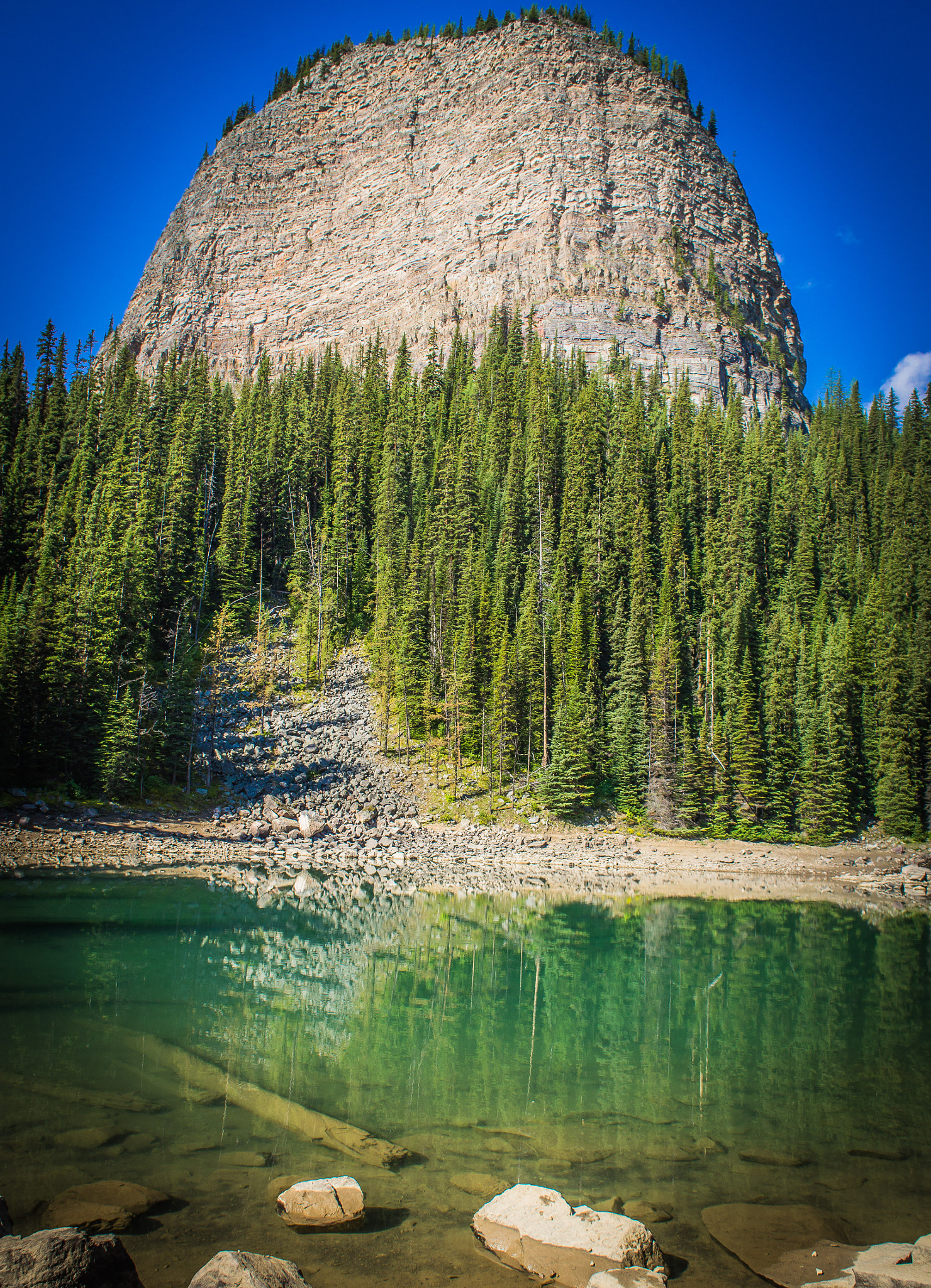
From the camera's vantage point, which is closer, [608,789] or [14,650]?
[14,650]

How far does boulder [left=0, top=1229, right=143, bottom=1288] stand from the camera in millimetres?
5395

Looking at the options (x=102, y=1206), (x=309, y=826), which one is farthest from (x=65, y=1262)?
(x=309, y=826)

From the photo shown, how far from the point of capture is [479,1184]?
9148mm

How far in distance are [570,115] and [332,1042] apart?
148974 mm

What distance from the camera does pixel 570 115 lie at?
405ft

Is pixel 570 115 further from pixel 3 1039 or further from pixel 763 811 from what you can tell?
pixel 3 1039

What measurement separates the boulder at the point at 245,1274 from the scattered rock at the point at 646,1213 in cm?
435

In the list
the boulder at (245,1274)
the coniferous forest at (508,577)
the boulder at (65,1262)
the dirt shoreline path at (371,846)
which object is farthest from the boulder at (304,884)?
the boulder at (65,1262)

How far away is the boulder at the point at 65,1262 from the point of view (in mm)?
5395

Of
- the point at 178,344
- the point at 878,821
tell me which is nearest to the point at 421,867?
the point at 878,821

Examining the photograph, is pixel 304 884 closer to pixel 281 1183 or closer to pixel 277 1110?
pixel 277 1110

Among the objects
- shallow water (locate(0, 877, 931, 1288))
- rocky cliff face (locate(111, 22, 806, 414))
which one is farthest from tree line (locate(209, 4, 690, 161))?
shallow water (locate(0, 877, 931, 1288))

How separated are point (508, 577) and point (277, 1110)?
55426 mm

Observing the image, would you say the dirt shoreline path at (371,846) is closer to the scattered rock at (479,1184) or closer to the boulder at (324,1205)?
the scattered rock at (479,1184)
